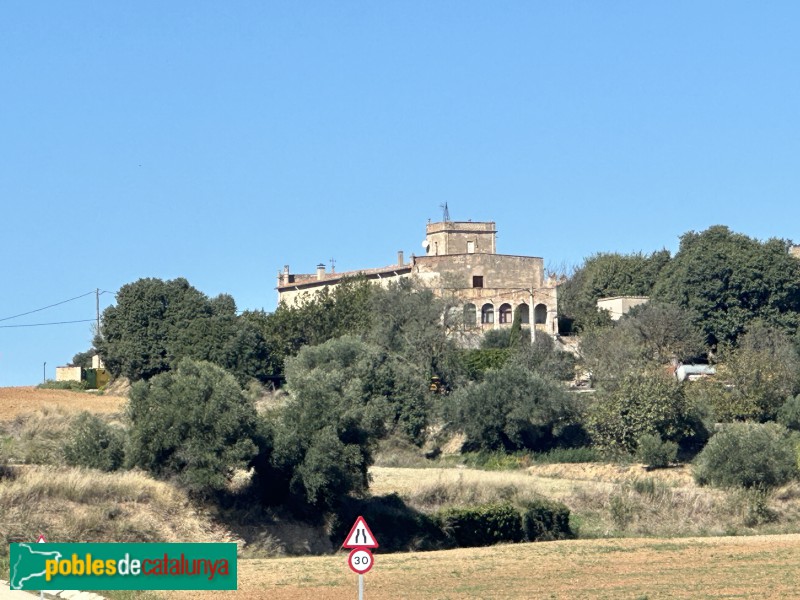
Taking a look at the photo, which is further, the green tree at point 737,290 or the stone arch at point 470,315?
the stone arch at point 470,315

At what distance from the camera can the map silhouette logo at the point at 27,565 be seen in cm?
1894

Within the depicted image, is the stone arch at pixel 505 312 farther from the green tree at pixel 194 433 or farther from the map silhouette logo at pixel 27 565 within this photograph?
the map silhouette logo at pixel 27 565

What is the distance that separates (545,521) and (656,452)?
1251 cm

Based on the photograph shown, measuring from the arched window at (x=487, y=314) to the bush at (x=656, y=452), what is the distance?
30.5 metres

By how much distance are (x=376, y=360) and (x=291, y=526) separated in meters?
22.8

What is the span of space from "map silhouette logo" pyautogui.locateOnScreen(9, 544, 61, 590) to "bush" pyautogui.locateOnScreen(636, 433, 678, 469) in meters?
35.0

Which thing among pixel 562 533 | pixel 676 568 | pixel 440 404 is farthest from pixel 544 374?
pixel 676 568

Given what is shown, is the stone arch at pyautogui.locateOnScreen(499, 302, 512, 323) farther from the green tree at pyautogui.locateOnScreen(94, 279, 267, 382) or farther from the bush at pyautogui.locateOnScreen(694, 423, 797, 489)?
the bush at pyautogui.locateOnScreen(694, 423, 797, 489)

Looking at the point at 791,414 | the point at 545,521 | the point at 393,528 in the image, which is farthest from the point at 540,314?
the point at 393,528

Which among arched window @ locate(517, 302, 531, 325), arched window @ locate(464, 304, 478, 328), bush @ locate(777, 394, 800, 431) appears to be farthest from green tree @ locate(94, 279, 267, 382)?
bush @ locate(777, 394, 800, 431)

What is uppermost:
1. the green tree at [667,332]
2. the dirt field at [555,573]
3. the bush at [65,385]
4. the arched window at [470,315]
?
the arched window at [470,315]

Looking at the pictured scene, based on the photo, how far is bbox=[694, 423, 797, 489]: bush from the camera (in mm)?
44750

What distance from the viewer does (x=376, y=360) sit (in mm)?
59938

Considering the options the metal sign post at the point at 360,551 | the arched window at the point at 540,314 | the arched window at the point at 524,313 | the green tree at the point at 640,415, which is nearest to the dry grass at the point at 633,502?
the green tree at the point at 640,415
